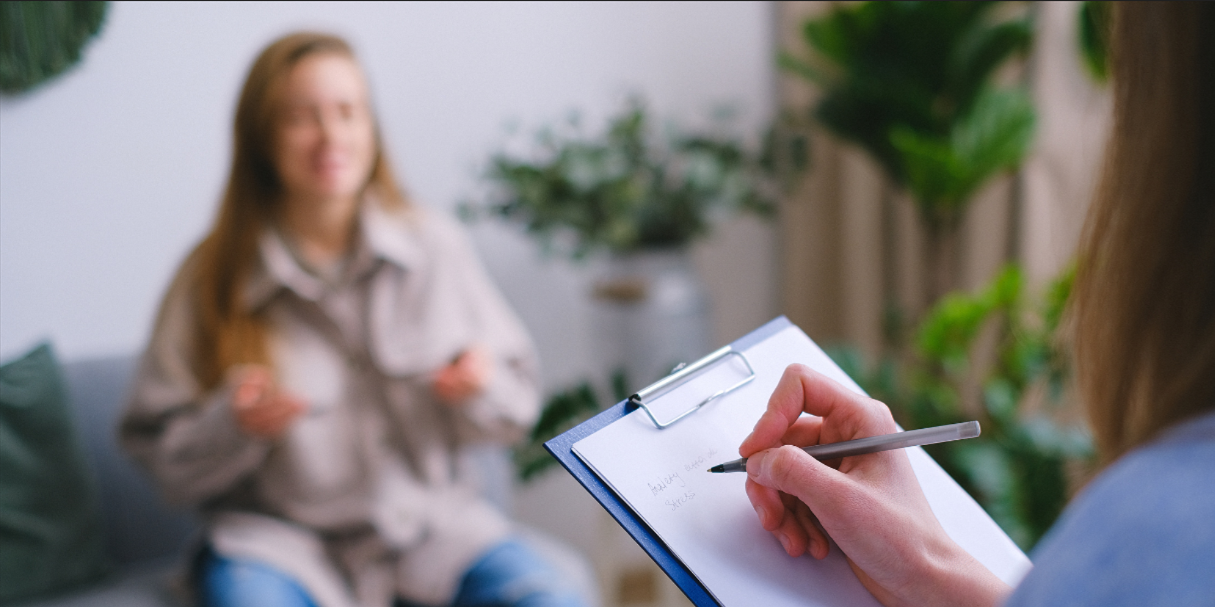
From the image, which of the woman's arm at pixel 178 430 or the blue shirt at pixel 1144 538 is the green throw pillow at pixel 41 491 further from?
the blue shirt at pixel 1144 538

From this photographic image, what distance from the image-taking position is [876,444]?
42 centimetres

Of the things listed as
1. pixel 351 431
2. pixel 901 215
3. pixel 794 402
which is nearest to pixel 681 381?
pixel 794 402

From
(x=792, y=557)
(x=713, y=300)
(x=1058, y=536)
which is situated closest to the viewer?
(x=1058, y=536)

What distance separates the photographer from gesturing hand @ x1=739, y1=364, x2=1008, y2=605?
0.41 m

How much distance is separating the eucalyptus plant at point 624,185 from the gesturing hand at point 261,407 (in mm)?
516

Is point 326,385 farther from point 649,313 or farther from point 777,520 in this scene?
point 777,520

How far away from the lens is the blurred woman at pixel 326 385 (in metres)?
0.90

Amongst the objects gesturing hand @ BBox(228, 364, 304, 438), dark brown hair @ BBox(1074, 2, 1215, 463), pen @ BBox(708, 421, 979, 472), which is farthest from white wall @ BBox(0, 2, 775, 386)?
dark brown hair @ BBox(1074, 2, 1215, 463)

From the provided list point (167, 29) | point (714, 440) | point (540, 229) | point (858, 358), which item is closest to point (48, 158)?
point (167, 29)

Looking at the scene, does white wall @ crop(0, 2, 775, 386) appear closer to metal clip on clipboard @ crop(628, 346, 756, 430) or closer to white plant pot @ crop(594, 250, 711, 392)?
white plant pot @ crop(594, 250, 711, 392)

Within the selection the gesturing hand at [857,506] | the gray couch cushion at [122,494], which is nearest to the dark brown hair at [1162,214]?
the gesturing hand at [857,506]

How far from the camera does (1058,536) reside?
0.26m

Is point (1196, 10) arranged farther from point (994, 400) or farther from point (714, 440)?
point (994, 400)

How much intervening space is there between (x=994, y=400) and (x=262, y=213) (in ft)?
3.61
